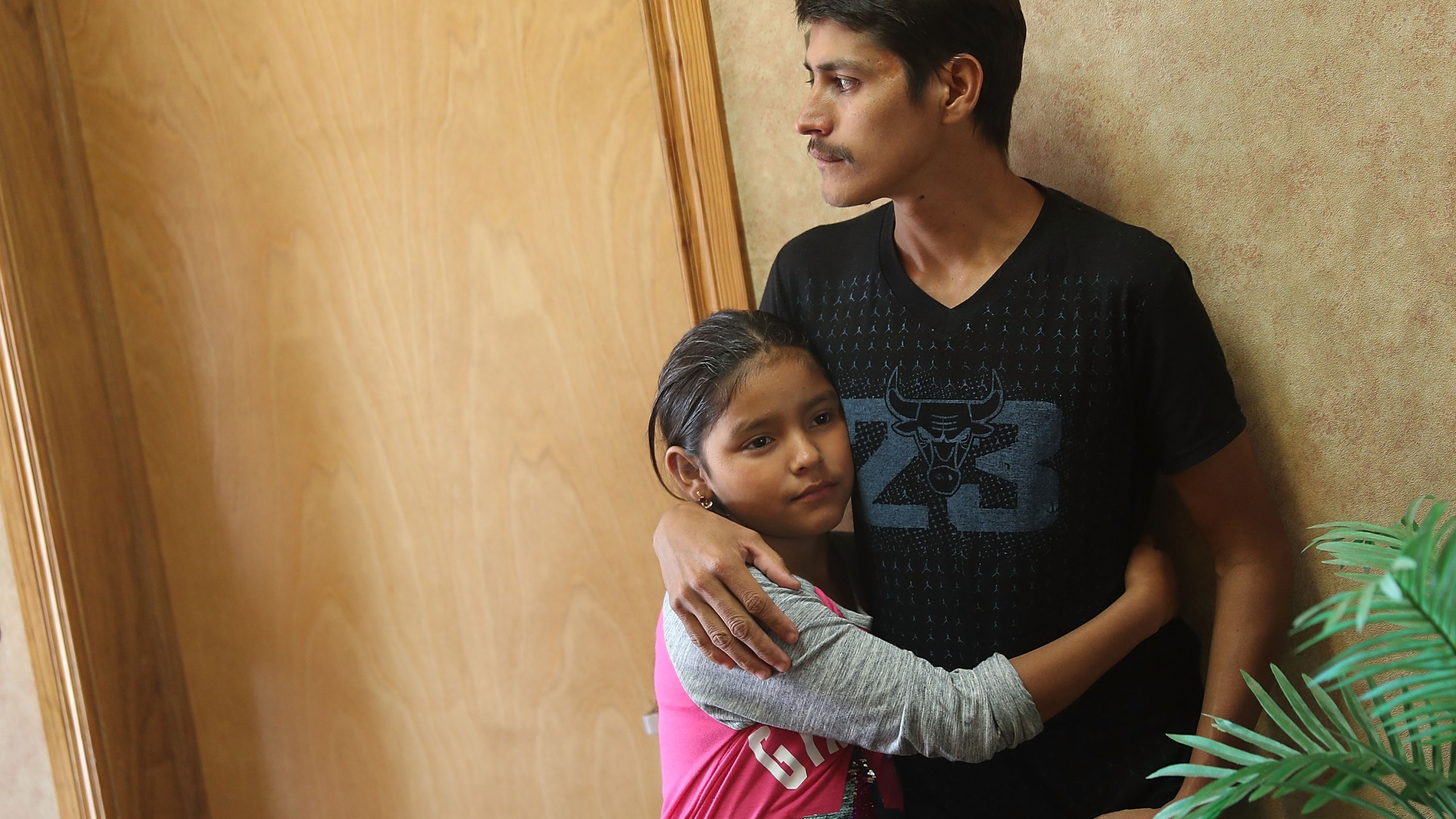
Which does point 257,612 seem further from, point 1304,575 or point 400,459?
point 1304,575

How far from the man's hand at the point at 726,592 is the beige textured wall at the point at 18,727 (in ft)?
3.99

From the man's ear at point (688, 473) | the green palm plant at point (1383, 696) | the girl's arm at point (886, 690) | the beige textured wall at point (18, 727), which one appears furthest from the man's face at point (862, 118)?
the beige textured wall at point (18, 727)

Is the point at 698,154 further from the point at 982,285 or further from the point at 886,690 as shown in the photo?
the point at 886,690

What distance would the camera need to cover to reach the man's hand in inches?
39.8

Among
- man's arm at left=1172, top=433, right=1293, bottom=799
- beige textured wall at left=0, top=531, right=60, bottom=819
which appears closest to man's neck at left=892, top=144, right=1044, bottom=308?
man's arm at left=1172, top=433, right=1293, bottom=799

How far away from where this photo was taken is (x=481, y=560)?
5.64 ft

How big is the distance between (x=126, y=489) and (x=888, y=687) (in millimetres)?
1451

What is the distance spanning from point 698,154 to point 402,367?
61cm

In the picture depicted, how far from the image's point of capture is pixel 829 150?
1.13 metres

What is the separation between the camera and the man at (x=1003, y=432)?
3.53 ft

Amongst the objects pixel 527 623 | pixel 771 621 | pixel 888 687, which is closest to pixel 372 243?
pixel 527 623

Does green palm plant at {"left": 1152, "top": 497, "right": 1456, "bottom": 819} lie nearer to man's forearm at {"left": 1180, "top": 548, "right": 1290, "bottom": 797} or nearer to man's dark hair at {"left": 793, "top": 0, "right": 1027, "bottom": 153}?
man's forearm at {"left": 1180, "top": 548, "right": 1290, "bottom": 797}

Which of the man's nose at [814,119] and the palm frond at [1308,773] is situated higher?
the man's nose at [814,119]

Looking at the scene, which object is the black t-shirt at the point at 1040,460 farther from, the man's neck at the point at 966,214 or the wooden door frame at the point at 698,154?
the wooden door frame at the point at 698,154
